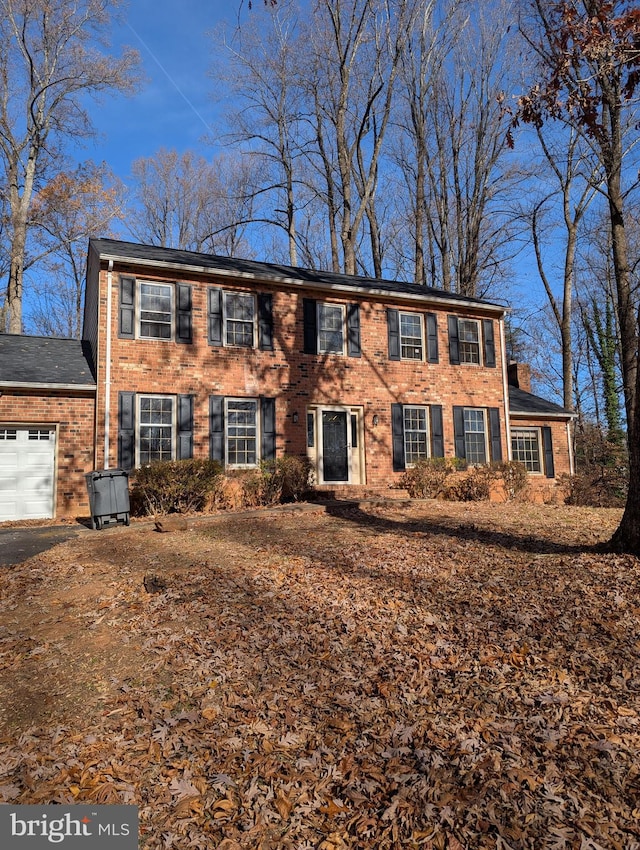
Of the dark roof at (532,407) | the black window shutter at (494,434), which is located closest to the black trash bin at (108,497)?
the black window shutter at (494,434)

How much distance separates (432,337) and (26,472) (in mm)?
10630

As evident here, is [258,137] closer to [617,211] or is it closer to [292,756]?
[617,211]

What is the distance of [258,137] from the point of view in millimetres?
23969

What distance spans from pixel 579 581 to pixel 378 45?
23272 millimetres

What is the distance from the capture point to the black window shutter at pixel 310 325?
13.6 meters

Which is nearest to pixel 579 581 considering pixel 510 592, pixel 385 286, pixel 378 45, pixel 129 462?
pixel 510 592

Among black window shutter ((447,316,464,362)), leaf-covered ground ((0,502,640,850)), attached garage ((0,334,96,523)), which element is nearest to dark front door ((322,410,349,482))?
black window shutter ((447,316,464,362))

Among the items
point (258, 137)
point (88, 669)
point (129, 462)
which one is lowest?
point (88, 669)

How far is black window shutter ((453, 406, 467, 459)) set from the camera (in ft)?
48.4

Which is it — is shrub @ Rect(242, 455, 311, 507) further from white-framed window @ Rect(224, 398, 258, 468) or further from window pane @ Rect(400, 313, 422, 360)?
window pane @ Rect(400, 313, 422, 360)

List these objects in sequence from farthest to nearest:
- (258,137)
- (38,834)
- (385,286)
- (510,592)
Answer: (258,137) → (385,286) → (510,592) → (38,834)

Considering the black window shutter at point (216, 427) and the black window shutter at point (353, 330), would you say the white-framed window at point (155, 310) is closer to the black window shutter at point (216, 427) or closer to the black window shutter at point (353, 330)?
the black window shutter at point (216, 427)

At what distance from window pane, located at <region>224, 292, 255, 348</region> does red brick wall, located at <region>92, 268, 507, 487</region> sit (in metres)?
0.26

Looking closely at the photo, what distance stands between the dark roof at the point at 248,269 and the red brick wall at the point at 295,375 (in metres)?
0.35
